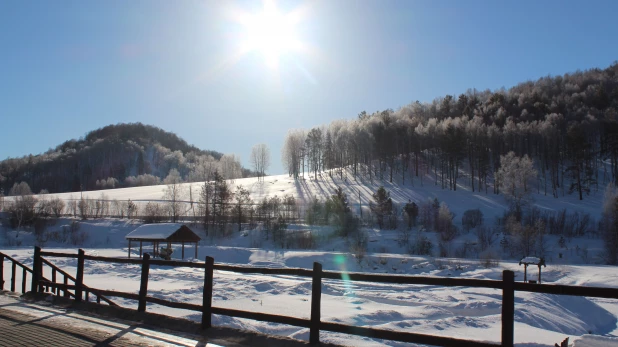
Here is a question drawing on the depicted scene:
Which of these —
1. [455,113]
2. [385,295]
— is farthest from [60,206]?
[455,113]

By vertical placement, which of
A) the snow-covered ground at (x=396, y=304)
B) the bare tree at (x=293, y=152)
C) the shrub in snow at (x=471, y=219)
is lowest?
the snow-covered ground at (x=396, y=304)

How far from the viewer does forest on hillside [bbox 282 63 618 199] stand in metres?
78.8

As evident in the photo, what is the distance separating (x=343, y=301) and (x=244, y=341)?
12.1m

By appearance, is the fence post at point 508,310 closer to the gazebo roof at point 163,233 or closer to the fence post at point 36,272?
the fence post at point 36,272

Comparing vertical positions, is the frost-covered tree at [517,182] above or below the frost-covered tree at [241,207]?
above

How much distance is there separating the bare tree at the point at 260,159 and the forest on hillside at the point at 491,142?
891cm

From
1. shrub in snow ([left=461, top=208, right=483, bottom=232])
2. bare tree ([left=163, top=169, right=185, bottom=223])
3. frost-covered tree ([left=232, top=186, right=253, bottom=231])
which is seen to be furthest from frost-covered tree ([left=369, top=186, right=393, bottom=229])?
bare tree ([left=163, top=169, right=185, bottom=223])

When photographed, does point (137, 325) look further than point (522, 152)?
No

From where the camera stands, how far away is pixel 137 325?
26.3 feet

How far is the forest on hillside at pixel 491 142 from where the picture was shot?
78.8 metres

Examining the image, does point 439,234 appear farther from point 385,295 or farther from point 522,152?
point 522,152

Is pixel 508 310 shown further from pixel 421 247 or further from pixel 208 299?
pixel 421 247

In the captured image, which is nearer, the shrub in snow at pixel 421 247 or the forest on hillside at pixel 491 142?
the shrub in snow at pixel 421 247

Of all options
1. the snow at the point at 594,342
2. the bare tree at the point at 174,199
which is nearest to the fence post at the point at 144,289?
the snow at the point at 594,342
